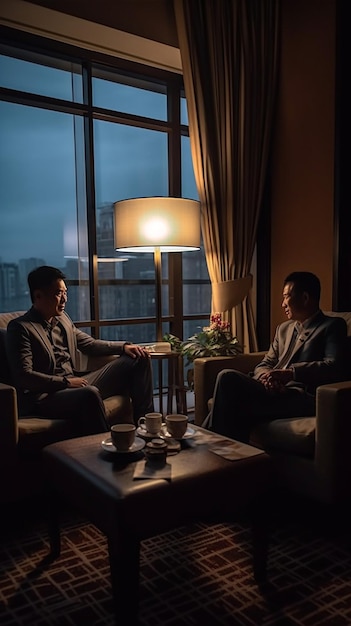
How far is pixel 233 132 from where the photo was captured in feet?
11.8

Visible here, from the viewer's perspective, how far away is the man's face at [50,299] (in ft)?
8.39

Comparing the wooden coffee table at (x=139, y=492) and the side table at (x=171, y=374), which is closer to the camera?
the wooden coffee table at (x=139, y=492)

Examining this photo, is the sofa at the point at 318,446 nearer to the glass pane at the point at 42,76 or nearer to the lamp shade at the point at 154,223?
the lamp shade at the point at 154,223

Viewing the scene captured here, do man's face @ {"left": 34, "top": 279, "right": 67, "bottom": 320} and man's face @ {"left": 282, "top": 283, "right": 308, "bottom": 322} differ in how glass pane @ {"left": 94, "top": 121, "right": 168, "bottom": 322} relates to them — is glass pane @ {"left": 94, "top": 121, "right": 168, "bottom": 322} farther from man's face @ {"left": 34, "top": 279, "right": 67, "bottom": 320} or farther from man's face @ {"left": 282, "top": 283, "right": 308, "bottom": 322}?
man's face @ {"left": 282, "top": 283, "right": 308, "bottom": 322}

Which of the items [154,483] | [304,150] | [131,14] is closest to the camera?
[154,483]

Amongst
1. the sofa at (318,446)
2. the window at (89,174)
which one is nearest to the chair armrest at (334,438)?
the sofa at (318,446)

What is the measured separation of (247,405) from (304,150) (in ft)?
6.41

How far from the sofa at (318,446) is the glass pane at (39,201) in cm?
181

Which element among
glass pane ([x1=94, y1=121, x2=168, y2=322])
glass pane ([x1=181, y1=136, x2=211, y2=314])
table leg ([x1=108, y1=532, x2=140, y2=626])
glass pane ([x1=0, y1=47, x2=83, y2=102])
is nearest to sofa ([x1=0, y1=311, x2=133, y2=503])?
table leg ([x1=108, y1=532, x2=140, y2=626])

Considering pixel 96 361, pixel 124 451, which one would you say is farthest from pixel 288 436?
pixel 96 361

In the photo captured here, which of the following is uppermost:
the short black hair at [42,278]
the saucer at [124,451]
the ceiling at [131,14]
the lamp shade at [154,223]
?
the ceiling at [131,14]

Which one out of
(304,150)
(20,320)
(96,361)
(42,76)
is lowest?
(96,361)

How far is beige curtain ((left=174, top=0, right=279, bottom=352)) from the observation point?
11.4 feet

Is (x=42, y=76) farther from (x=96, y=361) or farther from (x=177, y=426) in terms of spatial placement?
(x=177, y=426)
